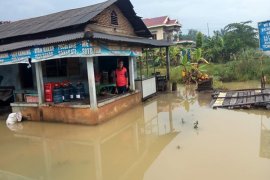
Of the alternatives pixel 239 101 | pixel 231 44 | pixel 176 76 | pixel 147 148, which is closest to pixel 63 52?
pixel 147 148

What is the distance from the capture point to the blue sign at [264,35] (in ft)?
27.3

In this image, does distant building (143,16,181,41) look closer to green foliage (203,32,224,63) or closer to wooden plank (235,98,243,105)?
green foliage (203,32,224,63)

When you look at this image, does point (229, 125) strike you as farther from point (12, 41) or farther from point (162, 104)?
point (12, 41)

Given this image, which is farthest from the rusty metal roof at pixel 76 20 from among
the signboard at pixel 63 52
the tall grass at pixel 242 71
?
the tall grass at pixel 242 71

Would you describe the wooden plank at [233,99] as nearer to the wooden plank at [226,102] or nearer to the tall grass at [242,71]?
the wooden plank at [226,102]

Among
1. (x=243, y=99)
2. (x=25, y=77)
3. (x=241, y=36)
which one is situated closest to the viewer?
(x=243, y=99)

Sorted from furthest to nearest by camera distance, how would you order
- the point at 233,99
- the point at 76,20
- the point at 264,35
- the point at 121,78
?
the point at 121,78
the point at 76,20
the point at 233,99
the point at 264,35

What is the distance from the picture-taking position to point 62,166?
6074 millimetres

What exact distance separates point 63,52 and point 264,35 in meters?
6.44

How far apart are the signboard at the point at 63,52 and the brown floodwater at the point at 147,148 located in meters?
2.41

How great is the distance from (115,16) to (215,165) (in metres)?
10.3

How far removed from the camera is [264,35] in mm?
8430

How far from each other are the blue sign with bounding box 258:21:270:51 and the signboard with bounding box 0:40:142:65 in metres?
5.03

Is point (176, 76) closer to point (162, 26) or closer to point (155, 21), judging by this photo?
point (162, 26)
